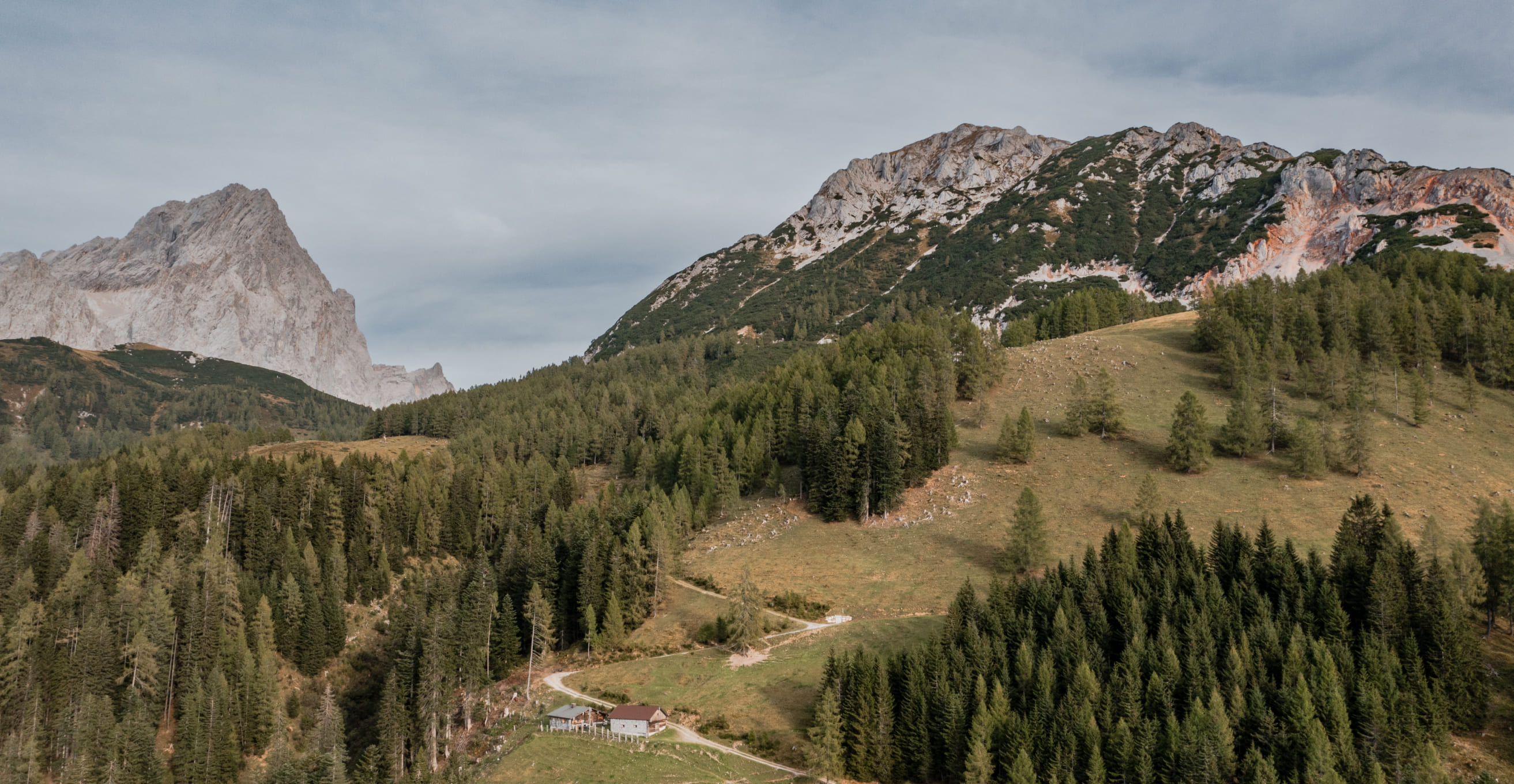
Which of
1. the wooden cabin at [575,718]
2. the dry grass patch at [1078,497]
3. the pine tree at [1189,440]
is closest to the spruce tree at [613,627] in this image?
the dry grass patch at [1078,497]

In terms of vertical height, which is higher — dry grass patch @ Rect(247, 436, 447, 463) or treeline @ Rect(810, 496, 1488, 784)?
dry grass patch @ Rect(247, 436, 447, 463)

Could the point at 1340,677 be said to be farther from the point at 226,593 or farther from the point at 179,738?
the point at 226,593

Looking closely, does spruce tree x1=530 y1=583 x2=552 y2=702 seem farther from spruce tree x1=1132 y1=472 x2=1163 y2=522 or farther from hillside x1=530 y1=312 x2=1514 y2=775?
spruce tree x1=1132 y1=472 x2=1163 y2=522

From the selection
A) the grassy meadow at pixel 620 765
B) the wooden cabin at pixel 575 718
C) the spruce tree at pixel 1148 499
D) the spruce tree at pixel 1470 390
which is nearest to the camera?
the grassy meadow at pixel 620 765

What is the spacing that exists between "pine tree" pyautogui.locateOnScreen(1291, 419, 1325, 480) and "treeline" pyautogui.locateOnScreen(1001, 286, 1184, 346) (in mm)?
62315

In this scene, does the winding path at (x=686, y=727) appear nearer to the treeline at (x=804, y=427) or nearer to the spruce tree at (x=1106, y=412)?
the treeline at (x=804, y=427)

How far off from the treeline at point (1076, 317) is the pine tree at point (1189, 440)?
5536 centimetres

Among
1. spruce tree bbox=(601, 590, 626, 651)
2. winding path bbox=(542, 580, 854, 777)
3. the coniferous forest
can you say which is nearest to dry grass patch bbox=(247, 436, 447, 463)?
the coniferous forest

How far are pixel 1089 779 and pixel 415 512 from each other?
99.8 meters

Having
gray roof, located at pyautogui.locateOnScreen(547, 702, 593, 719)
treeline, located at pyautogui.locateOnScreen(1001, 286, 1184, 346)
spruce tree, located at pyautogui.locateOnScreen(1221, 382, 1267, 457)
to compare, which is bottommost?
gray roof, located at pyautogui.locateOnScreen(547, 702, 593, 719)

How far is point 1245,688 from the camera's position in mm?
58969

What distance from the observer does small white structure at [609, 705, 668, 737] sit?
67562 millimetres

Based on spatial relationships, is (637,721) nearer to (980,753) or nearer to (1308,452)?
(980,753)

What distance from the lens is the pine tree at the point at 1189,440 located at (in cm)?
10238
